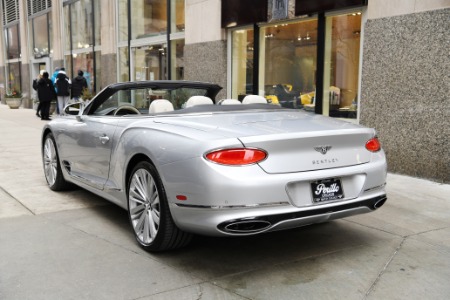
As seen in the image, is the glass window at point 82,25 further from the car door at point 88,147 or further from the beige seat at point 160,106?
the beige seat at point 160,106

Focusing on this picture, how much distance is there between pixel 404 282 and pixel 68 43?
63.4 feet

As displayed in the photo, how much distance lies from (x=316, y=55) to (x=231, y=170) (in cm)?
604

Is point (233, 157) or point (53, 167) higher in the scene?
point (233, 157)

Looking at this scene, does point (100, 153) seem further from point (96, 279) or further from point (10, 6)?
point (10, 6)

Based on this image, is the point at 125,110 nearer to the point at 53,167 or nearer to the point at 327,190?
the point at 53,167

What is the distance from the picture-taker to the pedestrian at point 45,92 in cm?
1683

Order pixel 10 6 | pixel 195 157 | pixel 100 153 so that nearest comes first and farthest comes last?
pixel 195 157
pixel 100 153
pixel 10 6

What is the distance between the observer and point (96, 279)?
3.40 meters

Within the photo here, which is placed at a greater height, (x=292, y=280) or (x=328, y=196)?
(x=328, y=196)

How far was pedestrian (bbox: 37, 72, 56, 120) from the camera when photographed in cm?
1683

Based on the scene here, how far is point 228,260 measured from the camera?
3771mm

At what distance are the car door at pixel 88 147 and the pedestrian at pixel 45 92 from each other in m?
12.1

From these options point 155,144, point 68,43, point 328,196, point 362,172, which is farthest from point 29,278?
point 68,43

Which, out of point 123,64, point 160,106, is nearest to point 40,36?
point 123,64
